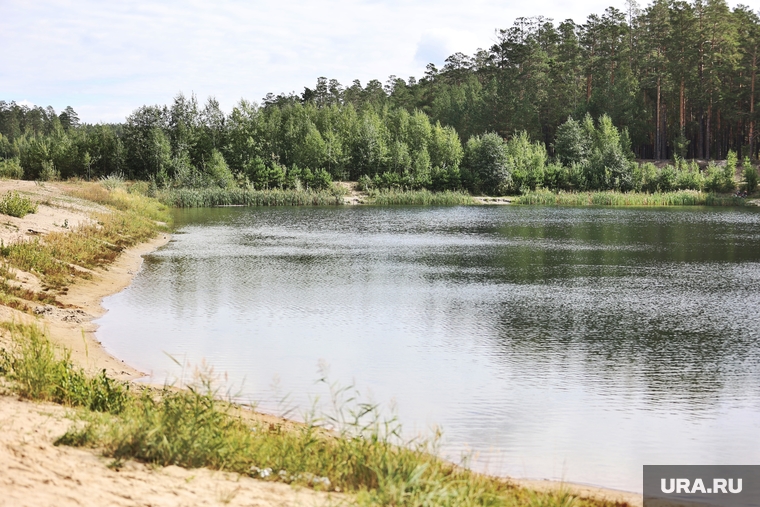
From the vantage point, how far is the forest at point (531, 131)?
7525 centimetres

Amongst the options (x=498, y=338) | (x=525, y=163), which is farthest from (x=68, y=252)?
(x=525, y=163)

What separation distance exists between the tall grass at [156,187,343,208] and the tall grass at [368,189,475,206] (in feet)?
13.9

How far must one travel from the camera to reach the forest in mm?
75250

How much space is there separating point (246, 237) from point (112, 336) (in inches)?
889

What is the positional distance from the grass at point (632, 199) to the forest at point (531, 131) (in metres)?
3.05

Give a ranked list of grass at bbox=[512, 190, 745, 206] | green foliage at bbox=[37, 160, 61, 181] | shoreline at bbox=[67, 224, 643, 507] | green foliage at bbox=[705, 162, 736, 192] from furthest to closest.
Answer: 1. green foliage at bbox=[705, 162, 736, 192]
2. green foliage at bbox=[37, 160, 61, 181]
3. grass at bbox=[512, 190, 745, 206]
4. shoreline at bbox=[67, 224, 643, 507]

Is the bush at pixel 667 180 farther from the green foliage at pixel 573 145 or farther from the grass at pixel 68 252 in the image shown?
the grass at pixel 68 252

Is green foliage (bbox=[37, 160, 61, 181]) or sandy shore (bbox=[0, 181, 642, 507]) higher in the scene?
green foliage (bbox=[37, 160, 61, 181])

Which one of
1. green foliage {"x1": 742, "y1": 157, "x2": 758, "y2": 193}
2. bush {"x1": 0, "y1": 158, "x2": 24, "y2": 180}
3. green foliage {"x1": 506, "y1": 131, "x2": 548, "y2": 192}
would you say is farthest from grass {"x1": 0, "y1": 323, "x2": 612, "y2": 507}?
green foliage {"x1": 742, "y1": 157, "x2": 758, "y2": 193}

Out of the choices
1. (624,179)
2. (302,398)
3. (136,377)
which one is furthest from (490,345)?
(624,179)

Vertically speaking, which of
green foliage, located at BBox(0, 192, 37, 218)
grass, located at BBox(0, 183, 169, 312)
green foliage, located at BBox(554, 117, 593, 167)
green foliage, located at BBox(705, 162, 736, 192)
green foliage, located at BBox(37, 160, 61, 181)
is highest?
green foliage, located at BBox(554, 117, 593, 167)

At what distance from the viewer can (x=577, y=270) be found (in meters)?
25.8

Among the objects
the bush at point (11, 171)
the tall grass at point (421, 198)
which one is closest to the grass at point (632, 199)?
the tall grass at point (421, 198)

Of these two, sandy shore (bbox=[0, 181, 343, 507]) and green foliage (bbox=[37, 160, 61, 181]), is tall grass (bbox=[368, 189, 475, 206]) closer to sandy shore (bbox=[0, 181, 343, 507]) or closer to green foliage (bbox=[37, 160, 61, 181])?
green foliage (bbox=[37, 160, 61, 181])
